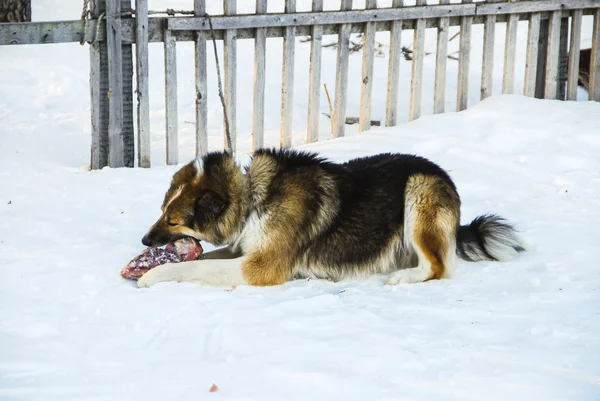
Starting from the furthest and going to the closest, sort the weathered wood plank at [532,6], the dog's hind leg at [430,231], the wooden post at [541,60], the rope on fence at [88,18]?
the wooden post at [541,60] → the weathered wood plank at [532,6] → the rope on fence at [88,18] → the dog's hind leg at [430,231]

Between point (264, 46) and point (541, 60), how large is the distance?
11.5ft

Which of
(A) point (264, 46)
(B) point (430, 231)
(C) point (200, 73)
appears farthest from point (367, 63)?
(B) point (430, 231)

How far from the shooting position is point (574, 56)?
366 inches

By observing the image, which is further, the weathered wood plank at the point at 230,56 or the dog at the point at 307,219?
the weathered wood plank at the point at 230,56

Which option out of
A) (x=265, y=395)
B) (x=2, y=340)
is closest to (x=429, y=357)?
(x=265, y=395)

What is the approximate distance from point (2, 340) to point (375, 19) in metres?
5.40

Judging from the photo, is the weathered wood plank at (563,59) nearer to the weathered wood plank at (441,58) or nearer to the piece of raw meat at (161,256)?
the weathered wood plank at (441,58)

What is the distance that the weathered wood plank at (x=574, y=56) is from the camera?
916cm

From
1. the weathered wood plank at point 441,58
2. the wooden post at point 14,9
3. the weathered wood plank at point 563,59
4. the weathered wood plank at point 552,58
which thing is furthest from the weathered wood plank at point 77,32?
the weathered wood plank at point 563,59

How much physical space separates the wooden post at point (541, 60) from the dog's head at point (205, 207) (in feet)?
18.4

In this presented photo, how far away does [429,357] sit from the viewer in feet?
11.9

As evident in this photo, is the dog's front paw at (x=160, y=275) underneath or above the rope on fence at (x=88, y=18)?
underneath

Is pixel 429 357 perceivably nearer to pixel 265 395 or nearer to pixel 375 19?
pixel 265 395

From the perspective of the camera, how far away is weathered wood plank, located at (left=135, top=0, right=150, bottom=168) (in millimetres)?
7242
